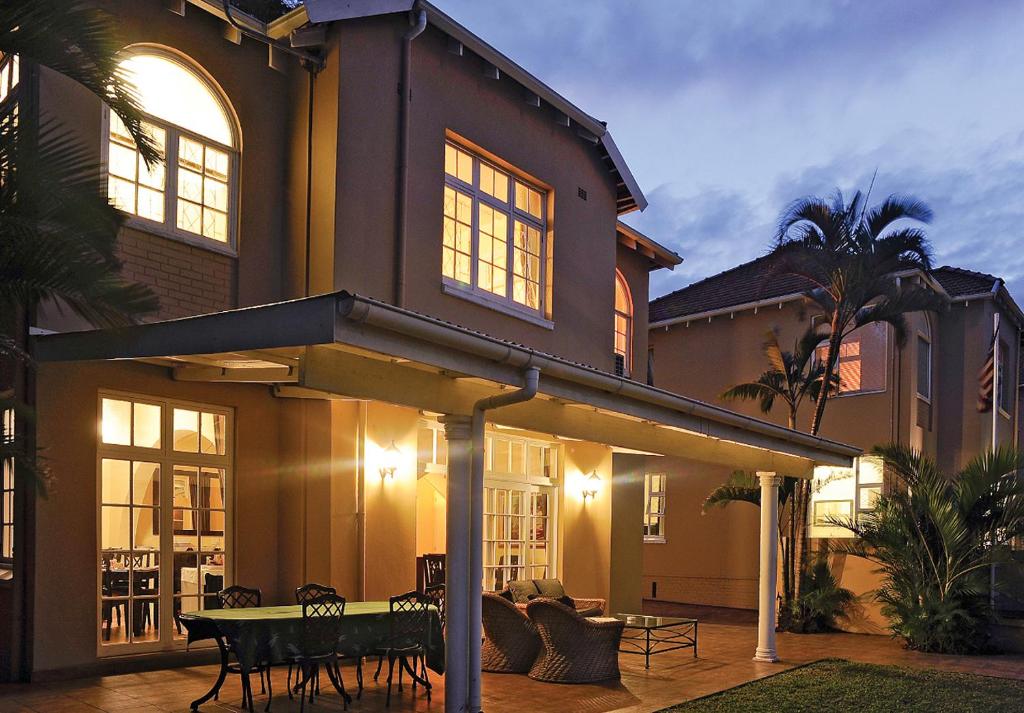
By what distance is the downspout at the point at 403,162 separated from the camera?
10875mm

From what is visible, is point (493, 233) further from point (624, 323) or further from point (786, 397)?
point (786, 397)

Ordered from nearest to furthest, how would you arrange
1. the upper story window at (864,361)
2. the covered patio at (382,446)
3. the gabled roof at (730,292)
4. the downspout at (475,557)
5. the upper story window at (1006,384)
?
1. the covered patio at (382,446)
2. the downspout at (475,557)
3. the upper story window at (864,361)
4. the gabled roof at (730,292)
5. the upper story window at (1006,384)

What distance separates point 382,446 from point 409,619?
2.84 metres

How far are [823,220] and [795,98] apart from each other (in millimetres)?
Answer: 131457

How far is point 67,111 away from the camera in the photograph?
8.89 m

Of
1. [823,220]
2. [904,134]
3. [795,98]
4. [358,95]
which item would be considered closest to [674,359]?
[823,220]

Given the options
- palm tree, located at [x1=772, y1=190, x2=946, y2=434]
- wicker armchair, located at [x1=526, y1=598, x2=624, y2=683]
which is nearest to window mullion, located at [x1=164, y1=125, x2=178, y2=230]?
wicker armchair, located at [x1=526, y1=598, x2=624, y2=683]

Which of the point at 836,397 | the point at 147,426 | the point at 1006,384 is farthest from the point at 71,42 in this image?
the point at 1006,384

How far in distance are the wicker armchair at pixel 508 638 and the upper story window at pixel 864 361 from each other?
9408mm

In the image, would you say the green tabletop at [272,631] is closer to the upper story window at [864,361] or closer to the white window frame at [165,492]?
the white window frame at [165,492]

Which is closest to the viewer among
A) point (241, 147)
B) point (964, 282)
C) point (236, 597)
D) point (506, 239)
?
point (236, 597)

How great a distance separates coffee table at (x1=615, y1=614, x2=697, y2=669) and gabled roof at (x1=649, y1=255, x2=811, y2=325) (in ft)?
25.1

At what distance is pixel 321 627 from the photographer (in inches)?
332

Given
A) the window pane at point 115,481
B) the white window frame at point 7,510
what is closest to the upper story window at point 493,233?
the window pane at point 115,481
